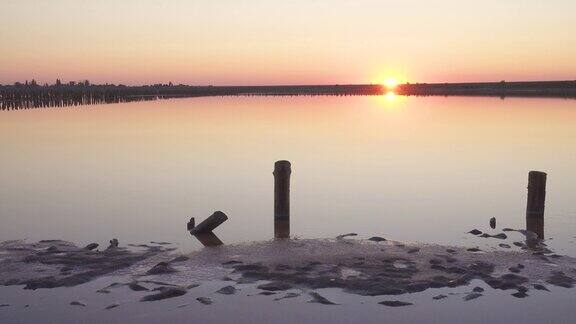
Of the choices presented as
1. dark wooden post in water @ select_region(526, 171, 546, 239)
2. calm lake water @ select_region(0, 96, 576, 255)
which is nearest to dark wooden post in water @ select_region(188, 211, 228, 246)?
calm lake water @ select_region(0, 96, 576, 255)

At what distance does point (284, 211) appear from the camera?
12305 millimetres

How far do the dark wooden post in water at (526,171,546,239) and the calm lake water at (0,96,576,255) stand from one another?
12.5 inches

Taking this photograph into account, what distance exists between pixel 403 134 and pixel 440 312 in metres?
29.8

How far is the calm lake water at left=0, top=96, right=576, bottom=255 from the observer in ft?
41.9

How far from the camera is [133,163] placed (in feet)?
77.1

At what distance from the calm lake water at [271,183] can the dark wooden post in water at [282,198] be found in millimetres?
320

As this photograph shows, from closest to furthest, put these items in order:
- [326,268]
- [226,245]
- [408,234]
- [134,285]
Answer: [134,285] < [326,268] < [226,245] < [408,234]

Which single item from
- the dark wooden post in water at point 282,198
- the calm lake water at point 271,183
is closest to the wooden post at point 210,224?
the calm lake water at point 271,183

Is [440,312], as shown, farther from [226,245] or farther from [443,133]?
[443,133]

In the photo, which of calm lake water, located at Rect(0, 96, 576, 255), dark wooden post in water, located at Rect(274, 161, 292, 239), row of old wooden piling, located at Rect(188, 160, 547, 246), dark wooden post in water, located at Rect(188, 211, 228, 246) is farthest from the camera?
calm lake water, located at Rect(0, 96, 576, 255)

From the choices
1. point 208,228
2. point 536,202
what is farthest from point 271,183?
point 536,202

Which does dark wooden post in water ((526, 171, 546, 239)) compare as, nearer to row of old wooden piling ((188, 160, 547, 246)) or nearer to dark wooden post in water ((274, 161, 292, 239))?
row of old wooden piling ((188, 160, 547, 246))

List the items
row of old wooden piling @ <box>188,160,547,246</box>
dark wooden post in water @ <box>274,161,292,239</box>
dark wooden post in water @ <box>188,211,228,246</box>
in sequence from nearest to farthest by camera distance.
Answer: dark wooden post in water @ <box>188,211,228,246</box>, row of old wooden piling @ <box>188,160,547,246</box>, dark wooden post in water @ <box>274,161,292,239</box>

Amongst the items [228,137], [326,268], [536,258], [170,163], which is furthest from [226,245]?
[228,137]
